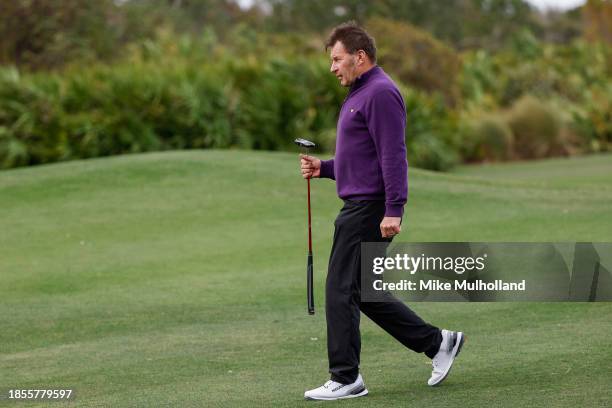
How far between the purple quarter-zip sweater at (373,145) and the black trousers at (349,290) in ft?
0.36

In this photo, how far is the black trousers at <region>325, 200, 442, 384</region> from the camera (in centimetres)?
623

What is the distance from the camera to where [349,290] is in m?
6.28

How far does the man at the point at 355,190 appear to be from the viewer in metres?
6.14

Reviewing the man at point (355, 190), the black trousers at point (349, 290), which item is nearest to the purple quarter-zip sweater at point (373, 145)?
the man at point (355, 190)

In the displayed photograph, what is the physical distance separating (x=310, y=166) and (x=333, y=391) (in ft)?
4.33

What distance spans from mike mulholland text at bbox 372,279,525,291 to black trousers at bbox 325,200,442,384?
0.33ft

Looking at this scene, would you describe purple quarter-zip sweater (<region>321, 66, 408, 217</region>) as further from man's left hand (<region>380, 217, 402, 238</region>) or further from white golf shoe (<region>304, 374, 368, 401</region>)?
white golf shoe (<region>304, 374, 368, 401</region>)

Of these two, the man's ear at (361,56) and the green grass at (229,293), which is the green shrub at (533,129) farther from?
the man's ear at (361,56)

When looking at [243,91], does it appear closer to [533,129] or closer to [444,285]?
[533,129]

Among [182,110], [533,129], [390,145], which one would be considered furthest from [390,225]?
→ [533,129]

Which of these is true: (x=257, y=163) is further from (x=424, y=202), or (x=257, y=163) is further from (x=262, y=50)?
(x=262, y=50)

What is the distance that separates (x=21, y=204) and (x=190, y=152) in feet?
12.5

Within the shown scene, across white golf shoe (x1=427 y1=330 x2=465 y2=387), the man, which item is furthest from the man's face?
white golf shoe (x1=427 y1=330 x2=465 y2=387)

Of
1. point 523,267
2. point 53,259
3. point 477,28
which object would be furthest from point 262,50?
point 477,28
